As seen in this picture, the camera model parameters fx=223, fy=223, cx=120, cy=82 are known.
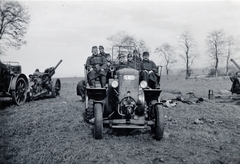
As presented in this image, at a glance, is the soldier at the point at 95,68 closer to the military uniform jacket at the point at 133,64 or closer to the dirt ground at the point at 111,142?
the military uniform jacket at the point at 133,64

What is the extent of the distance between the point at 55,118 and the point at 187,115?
472cm

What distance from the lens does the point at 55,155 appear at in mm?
4203

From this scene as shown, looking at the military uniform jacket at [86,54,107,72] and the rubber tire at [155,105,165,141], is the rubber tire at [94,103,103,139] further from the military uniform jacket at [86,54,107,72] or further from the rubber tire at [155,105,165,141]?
the military uniform jacket at [86,54,107,72]

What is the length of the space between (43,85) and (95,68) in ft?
19.2

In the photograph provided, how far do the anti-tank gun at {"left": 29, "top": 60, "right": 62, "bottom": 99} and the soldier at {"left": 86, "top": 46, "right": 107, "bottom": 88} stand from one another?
14.3ft

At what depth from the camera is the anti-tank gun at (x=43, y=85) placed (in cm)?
1141

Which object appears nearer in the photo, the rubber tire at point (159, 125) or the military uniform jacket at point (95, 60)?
the rubber tire at point (159, 125)

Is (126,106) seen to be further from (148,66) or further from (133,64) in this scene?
(148,66)

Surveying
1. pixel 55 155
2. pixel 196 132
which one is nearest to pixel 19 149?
pixel 55 155

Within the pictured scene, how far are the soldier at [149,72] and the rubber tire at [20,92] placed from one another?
5457mm

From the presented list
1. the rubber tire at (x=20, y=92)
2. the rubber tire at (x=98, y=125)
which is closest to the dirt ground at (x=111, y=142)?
the rubber tire at (x=98, y=125)

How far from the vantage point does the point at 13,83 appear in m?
8.90

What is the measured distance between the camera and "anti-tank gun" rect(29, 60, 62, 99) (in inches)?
449

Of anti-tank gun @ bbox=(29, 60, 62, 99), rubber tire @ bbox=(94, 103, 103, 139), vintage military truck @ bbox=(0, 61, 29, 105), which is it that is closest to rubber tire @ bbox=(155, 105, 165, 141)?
rubber tire @ bbox=(94, 103, 103, 139)
